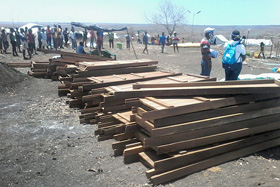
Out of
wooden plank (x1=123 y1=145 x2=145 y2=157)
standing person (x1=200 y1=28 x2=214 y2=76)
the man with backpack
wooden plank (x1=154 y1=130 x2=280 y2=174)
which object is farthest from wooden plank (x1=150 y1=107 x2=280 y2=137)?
standing person (x1=200 y1=28 x2=214 y2=76)

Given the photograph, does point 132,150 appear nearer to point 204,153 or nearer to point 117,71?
point 204,153

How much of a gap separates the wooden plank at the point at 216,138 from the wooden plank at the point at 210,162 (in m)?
0.26

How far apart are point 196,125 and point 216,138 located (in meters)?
0.45

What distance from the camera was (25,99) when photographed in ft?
29.5

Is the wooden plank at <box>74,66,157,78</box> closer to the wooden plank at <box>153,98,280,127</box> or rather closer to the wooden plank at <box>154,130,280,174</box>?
the wooden plank at <box>153,98,280,127</box>

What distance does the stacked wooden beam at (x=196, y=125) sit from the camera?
4.14 metres

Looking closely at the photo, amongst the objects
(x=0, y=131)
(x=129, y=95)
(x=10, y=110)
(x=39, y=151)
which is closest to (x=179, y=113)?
(x=129, y=95)

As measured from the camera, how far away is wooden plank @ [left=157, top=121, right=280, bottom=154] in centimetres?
417

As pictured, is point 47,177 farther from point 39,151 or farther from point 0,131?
point 0,131

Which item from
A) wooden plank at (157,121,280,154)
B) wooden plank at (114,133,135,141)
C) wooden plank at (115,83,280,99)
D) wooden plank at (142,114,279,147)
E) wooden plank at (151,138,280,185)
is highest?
wooden plank at (115,83,280,99)

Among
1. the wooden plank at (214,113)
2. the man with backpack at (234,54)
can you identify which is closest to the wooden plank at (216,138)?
the wooden plank at (214,113)

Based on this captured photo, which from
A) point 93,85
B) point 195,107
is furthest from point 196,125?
point 93,85

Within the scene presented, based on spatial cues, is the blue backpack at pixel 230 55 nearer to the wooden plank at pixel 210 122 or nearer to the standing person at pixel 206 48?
the standing person at pixel 206 48

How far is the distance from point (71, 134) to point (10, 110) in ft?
9.32
